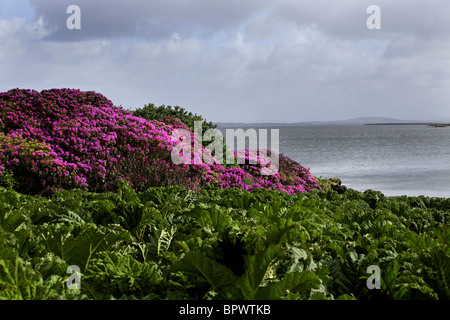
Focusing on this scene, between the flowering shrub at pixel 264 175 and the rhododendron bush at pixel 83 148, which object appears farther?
the flowering shrub at pixel 264 175

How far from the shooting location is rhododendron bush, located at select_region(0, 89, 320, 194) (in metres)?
8.63

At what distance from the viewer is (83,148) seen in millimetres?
9258

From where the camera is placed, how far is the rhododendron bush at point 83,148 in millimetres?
8633

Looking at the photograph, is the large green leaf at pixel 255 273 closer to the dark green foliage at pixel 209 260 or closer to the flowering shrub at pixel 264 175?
the dark green foliage at pixel 209 260

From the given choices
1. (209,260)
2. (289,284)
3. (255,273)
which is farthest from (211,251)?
(289,284)

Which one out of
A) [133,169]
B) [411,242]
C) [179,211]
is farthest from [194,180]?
[411,242]

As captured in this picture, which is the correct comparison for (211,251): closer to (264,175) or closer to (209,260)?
(209,260)

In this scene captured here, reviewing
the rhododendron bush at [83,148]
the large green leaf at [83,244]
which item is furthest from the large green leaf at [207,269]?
the rhododendron bush at [83,148]

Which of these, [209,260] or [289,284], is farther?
[209,260]

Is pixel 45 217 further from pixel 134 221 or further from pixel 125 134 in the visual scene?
pixel 125 134

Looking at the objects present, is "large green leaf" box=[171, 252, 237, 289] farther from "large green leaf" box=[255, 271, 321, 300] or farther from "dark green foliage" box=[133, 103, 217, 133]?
"dark green foliage" box=[133, 103, 217, 133]
